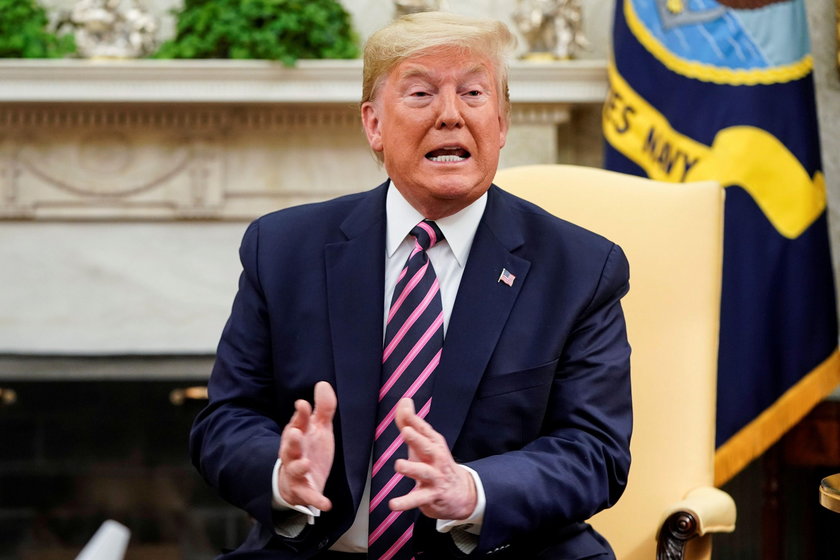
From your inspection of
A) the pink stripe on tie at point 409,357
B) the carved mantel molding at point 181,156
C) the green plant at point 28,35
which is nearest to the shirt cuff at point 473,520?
the pink stripe on tie at point 409,357

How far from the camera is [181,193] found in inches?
151

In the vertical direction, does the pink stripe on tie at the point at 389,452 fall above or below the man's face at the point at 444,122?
below

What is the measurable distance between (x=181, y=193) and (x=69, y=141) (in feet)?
1.42

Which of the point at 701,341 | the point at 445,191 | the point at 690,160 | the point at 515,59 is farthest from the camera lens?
the point at 515,59

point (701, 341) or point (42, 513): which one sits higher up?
point (701, 341)

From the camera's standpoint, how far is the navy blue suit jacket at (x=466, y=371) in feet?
4.80

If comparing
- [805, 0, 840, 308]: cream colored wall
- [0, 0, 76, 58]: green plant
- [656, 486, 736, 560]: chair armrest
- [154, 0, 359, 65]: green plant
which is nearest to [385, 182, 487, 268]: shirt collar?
[656, 486, 736, 560]: chair armrest

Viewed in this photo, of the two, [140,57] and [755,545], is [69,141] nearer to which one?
[140,57]

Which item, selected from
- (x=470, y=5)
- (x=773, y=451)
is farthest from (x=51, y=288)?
(x=773, y=451)

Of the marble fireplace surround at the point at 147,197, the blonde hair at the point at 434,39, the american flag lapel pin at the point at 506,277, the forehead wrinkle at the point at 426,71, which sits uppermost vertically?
the blonde hair at the point at 434,39

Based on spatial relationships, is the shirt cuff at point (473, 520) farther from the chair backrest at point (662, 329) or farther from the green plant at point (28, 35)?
the green plant at point (28, 35)

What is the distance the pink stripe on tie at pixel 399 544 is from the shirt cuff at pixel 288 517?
110 mm

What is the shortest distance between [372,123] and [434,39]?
0.18 m

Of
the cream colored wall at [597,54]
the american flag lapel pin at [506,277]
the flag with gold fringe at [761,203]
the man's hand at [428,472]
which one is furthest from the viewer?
the cream colored wall at [597,54]
